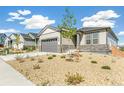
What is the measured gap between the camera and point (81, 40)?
28641mm

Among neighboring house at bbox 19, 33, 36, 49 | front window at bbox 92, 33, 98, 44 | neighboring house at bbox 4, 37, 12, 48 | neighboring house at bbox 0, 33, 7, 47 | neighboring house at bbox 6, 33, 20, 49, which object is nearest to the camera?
front window at bbox 92, 33, 98, 44

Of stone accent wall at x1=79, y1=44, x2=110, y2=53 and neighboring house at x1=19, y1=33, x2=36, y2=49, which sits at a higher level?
neighboring house at x1=19, y1=33, x2=36, y2=49

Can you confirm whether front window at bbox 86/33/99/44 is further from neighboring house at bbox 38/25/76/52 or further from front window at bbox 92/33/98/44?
neighboring house at bbox 38/25/76/52

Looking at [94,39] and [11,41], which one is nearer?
[94,39]

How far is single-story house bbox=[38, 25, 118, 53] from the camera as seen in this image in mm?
25844

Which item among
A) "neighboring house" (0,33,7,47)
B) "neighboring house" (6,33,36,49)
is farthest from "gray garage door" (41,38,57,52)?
"neighboring house" (0,33,7,47)

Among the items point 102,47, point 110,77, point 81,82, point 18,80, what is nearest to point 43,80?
point 18,80

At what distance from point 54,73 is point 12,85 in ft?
10.6

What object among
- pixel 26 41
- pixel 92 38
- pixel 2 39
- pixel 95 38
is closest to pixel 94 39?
pixel 95 38

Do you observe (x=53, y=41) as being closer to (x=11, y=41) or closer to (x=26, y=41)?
(x=26, y=41)

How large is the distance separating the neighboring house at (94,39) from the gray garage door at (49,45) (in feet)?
11.0

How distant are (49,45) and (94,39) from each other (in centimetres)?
734
